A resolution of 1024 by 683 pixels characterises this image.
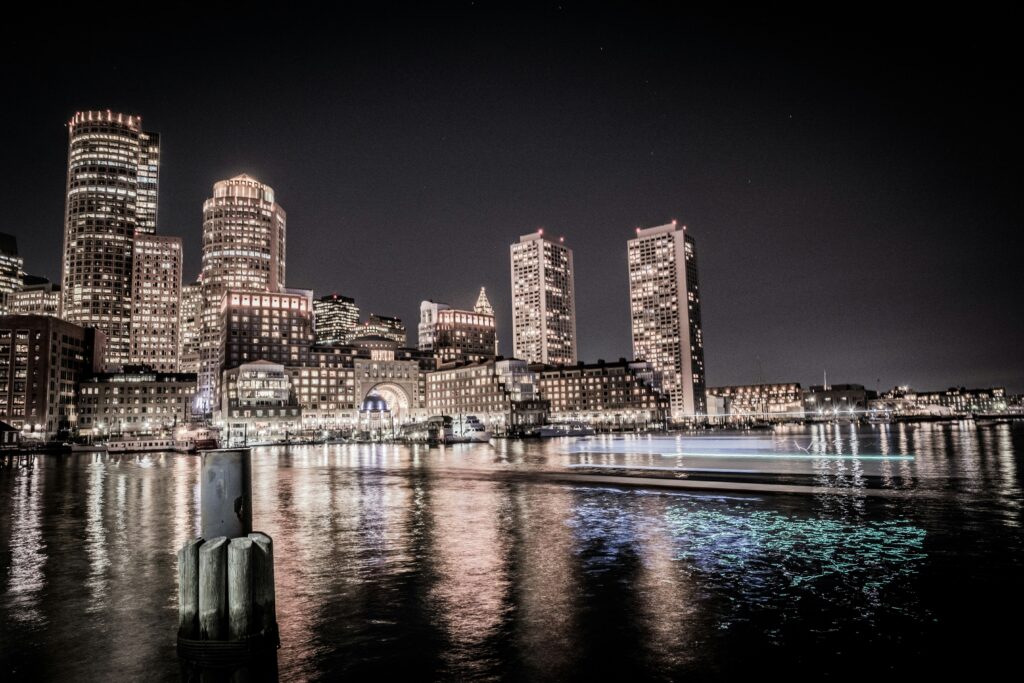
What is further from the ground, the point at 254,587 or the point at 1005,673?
the point at 254,587

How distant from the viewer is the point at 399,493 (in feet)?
114

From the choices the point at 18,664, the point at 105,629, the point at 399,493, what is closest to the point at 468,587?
the point at 105,629

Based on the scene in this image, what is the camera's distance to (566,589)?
46.4 feet

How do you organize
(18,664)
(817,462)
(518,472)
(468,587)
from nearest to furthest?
(18,664) < (468,587) < (518,472) < (817,462)

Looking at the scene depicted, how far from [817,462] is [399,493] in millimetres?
37657

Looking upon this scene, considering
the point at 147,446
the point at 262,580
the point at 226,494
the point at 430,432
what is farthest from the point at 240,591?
the point at 430,432

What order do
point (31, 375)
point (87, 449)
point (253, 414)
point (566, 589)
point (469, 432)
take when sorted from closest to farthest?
point (566, 589)
point (87, 449)
point (469, 432)
point (31, 375)
point (253, 414)

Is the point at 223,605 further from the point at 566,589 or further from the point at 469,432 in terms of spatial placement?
the point at 469,432

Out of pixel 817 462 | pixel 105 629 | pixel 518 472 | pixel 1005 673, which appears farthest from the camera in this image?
pixel 817 462

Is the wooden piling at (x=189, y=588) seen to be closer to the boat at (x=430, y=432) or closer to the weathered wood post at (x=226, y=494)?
the weathered wood post at (x=226, y=494)

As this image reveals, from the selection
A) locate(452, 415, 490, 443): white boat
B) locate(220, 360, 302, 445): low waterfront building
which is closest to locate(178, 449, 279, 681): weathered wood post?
locate(452, 415, 490, 443): white boat

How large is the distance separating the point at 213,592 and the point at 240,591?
385 mm

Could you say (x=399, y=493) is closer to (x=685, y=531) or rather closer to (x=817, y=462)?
(x=685, y=531)

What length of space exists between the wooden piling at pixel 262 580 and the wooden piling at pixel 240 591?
0.07 metres
